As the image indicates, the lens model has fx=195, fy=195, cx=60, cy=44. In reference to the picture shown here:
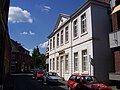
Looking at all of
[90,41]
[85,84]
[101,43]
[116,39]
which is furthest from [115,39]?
[85,84]

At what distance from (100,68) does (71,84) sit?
19.2ft

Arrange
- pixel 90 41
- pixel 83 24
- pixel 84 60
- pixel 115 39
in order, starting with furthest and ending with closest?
1. pixel 83 24
2. pixel 84 60
3. pixel 90 41
4. pixel 115 39

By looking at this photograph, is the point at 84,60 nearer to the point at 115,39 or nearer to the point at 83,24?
the point at 83,24

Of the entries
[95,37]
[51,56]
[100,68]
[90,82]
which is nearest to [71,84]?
[90,82]

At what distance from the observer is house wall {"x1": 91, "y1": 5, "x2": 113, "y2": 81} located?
21297 millimetres

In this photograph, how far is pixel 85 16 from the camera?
2408 cm

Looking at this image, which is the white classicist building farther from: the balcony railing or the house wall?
the balcony railing

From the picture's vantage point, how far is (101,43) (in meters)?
22.0

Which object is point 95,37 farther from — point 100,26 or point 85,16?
point 85,16

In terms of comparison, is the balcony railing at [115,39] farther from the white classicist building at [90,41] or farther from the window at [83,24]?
the window at [83,24]

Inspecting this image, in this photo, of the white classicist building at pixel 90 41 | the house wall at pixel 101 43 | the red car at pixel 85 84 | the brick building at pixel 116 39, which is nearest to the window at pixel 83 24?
the white classicist building at pixel 90 41

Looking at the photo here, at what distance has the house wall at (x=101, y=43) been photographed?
69.9 feet

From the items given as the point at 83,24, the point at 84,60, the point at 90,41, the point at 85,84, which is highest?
the point at 83,24

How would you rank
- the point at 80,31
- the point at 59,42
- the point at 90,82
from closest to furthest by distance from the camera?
1. the point at 90,82
2. the point at 80,31
3. the point at 59,42
